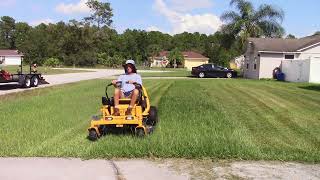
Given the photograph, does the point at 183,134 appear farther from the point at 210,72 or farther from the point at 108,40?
the point at 108,40

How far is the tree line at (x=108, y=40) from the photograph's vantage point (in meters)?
59.6

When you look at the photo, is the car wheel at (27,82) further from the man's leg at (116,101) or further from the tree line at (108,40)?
the tree line at (108,40)

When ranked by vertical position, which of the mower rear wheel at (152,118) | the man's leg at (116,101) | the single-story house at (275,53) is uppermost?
the single-story house at (275,53)

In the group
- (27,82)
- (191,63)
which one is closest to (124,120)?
(27,82)

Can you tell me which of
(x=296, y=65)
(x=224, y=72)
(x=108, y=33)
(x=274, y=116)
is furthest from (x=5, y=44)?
(x=274, y=116)

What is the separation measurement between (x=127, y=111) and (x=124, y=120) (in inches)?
12.6

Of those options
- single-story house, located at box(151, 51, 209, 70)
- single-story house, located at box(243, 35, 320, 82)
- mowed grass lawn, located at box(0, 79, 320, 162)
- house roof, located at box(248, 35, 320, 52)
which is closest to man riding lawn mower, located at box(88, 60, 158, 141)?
mowed grass lawn, located at box(0, 79, 320, 162)

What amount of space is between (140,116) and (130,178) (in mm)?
3120

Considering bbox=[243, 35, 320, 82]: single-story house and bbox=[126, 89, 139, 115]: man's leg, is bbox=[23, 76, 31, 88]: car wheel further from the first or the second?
bbox=[243, 35, 320, 82]: single-story house

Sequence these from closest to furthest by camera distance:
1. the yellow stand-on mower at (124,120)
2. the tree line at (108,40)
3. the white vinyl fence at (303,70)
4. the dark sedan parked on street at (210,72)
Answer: the yellow stand-on mower at (124,120) → the white vinyl fence at (303,70) → the dark sedan parked on street at (210,72) → the tree line at (108,40)

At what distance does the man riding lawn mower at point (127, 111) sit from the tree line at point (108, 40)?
161ft

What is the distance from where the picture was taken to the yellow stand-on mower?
391 inches

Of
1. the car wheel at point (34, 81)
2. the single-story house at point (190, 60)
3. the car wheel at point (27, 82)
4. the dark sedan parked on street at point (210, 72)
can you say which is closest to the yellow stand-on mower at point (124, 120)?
the car wheel at point (27, 82)

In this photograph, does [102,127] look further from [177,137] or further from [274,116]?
[274,116]
